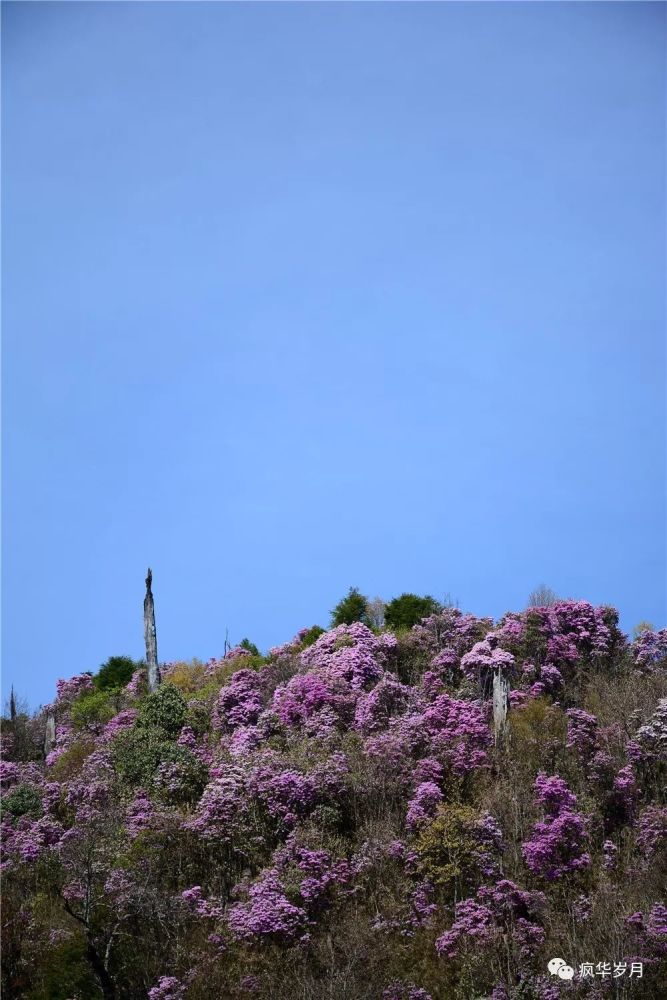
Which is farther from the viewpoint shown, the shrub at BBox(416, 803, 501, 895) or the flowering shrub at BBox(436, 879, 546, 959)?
the shrub at BBox(416, 803, 501, 895)

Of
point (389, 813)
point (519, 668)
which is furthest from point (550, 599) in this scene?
point (389, 813)

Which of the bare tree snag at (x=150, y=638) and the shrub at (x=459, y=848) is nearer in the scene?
the shrub at (x=459, y=848)

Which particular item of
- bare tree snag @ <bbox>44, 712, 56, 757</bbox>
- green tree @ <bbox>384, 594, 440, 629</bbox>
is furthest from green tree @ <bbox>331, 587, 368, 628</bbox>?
bare tree snag @ <bbox>44, 712, 56, 757</bbox>

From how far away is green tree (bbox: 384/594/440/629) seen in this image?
154 feet

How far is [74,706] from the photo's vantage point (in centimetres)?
4991

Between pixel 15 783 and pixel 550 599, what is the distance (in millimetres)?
22652

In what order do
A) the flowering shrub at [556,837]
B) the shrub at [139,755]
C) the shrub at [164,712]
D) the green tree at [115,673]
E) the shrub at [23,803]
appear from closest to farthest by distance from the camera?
the flowering shrub at [556,837], the shrub at [139,755], the shrub at [23,803], the shrub at [164,712], the green tree at [115,673]

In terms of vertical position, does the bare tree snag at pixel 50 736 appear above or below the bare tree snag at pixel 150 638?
below

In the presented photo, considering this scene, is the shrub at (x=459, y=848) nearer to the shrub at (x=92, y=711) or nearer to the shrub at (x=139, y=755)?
the shrub at (x=139, y=755)

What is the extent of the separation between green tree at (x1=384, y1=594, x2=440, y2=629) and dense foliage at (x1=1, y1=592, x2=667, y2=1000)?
2.48m

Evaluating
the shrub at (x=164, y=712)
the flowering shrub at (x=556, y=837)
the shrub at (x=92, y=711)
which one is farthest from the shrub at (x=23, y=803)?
the flowering shrub at (x=556, y=837)

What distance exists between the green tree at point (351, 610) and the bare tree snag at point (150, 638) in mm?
7879

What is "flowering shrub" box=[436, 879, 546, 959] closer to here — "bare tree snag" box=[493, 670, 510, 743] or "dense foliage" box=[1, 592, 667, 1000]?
"dense foliage" box=[1, 592, 667, 1000]

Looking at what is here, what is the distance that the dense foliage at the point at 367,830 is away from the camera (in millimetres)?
28141
